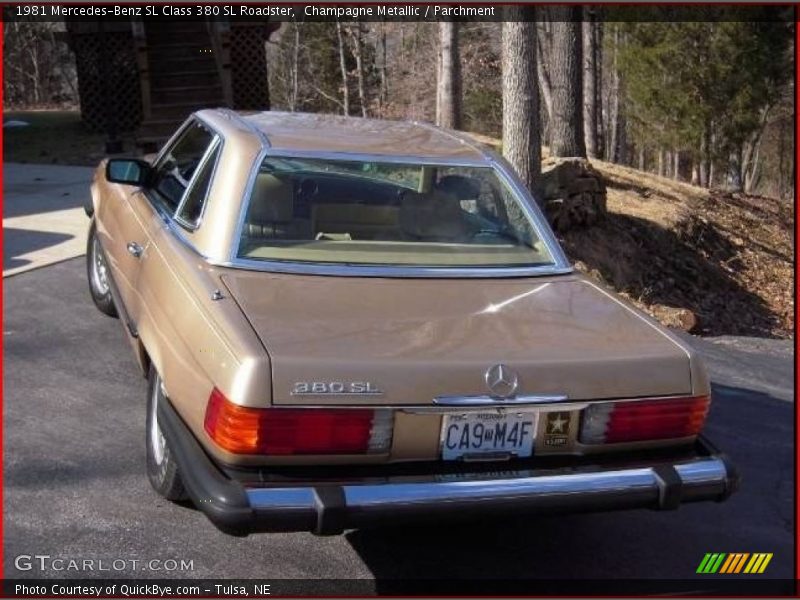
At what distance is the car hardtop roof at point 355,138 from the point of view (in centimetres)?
462

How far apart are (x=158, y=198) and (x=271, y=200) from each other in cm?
113

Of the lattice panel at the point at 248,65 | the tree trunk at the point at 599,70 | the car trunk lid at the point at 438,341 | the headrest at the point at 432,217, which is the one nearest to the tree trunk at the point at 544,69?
the tree trunk at the point at 599,70

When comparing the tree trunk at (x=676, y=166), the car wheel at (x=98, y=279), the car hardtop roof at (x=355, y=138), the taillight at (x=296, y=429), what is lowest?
the tree trunk at (x=676, y=166)

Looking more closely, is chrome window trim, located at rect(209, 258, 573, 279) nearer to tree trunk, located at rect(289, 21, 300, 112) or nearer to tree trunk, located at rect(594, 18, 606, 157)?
tree trunk, located at rect(594, 18, 606, 157)

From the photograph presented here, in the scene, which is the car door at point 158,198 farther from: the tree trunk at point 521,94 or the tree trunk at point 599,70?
the tree trunk at point 599,70

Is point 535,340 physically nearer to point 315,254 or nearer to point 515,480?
point 515,480

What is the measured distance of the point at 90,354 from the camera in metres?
6.09

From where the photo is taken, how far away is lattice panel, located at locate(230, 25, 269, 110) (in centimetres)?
1734

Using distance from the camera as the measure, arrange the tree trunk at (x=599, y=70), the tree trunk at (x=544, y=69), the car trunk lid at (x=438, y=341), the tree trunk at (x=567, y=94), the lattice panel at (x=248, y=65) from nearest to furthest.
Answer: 1. the car trunk lid at (x=438, y=341)
2. the tree trunk at (x=567, y=94)
3. the lattice panel at (x=248, y=65)
4. the tree trunk at (x=599, y=70)
5. the tree trunk at (x=544, y=69)

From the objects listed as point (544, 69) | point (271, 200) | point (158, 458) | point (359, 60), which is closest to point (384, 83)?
point (359, 60)

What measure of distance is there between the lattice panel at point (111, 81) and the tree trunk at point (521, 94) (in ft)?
29.3

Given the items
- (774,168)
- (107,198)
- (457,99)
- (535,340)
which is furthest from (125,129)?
(774,168)

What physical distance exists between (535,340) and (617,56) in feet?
71.6

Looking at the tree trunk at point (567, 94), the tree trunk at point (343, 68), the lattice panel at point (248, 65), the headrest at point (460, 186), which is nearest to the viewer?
the headrest at point (460, 186)
